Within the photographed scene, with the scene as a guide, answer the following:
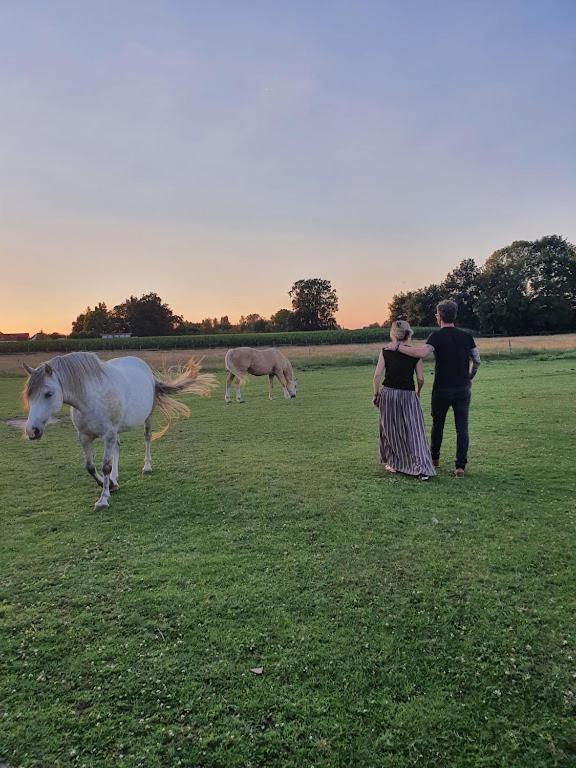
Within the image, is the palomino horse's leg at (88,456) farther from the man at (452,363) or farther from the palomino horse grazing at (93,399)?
the man at (452,363)

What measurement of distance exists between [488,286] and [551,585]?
6445 centimetres

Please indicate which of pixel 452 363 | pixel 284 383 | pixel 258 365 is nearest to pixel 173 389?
pixel 452 363

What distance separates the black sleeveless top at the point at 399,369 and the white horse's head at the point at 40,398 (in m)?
4.06

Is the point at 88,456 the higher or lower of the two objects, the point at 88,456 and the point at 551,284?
the lower

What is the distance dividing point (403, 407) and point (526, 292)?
208 ft

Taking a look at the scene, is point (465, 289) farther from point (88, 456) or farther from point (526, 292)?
point (88, 456)

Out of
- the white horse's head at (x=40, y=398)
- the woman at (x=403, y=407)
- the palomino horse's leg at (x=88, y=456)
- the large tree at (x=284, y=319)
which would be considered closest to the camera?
the white horse's head at (x=40, y=398)

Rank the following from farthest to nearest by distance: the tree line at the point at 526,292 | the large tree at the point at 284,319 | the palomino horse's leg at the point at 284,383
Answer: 1. the large tree at the point at 284,319
2. the tree line at the point at 526,292
3. the palomino horse's leg at the point at 284,383

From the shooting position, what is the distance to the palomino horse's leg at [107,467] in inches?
205

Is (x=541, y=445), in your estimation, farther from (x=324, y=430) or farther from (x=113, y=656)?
(x=113, y=656)

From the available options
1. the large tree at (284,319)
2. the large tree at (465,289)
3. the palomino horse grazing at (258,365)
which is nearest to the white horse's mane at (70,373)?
the palomino horse grazing at (258,365)

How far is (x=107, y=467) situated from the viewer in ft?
17.7

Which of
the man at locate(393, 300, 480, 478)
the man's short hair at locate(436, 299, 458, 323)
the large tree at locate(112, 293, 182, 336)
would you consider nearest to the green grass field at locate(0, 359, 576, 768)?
the man at locate(393, 300, 480, 478)

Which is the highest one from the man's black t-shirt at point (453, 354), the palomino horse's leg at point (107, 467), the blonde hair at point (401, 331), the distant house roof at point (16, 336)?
the distant house roof at point (16, 336)
